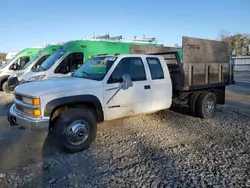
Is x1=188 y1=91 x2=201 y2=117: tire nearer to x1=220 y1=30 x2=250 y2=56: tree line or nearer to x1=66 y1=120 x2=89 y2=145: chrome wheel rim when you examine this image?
x1=66 y1=120 x2=89 y2=145: chrome wheel rim

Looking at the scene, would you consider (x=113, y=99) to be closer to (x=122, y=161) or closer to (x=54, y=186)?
(x=122, y=161)

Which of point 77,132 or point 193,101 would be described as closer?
point 77,132

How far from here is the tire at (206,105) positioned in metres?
7.26

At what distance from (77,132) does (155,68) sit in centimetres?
256

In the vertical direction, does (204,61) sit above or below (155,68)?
above

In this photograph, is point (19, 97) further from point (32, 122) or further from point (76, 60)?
point (76, 60)

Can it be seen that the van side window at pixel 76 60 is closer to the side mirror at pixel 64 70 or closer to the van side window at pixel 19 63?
the side mirror at pixel 64 70

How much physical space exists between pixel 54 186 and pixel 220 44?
6.48 metres

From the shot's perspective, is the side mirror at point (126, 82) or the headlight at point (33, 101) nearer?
the headlight at point (33, 101)

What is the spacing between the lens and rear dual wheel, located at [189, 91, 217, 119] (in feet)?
23.8

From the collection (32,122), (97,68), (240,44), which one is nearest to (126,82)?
(97,68)

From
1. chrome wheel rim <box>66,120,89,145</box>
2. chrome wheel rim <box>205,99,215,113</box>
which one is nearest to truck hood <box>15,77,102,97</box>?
chrome wheel rim <box>66,120,89,145</box>

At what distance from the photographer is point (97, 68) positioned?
5.69 m

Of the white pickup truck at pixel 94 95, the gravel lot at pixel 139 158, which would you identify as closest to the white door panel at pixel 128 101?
the white pickup truck at pixel 94 95
